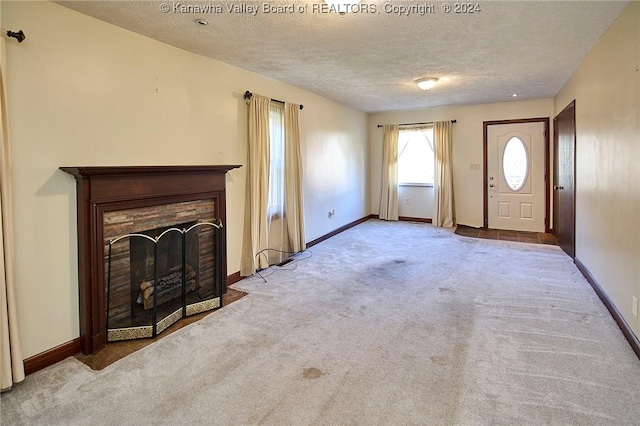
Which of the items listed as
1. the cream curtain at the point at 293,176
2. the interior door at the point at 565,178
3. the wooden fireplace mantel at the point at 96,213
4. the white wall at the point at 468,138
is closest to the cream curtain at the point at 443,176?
the white wall at the point at 468,138

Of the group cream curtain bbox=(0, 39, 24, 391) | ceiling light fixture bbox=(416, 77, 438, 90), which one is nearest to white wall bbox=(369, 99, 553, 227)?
ceiling light fixture bbox=(416, 77, 438, 90)

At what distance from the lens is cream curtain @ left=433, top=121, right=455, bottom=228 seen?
7363 mm

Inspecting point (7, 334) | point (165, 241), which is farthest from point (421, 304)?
point (7, 334)

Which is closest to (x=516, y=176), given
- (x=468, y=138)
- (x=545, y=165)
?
(x=545, y=165)

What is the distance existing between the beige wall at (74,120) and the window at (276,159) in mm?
690

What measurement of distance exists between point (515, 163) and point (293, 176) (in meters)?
4.39

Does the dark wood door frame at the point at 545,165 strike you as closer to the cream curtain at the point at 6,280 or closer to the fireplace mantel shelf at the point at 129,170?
the fireplace mantel shelf at the point at 129,170

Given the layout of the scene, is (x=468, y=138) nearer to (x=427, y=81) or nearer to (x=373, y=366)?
(x=427, y=81)

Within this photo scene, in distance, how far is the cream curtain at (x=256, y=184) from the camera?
4316 mm

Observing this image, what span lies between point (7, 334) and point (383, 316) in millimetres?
2618

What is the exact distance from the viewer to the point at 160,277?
322 cm

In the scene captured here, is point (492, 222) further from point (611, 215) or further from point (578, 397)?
point (578, 397)

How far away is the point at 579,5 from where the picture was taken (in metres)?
2.70

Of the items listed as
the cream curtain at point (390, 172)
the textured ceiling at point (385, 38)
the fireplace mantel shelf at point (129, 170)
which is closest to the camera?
the fireplace mantel shelf at point (129, 170)
